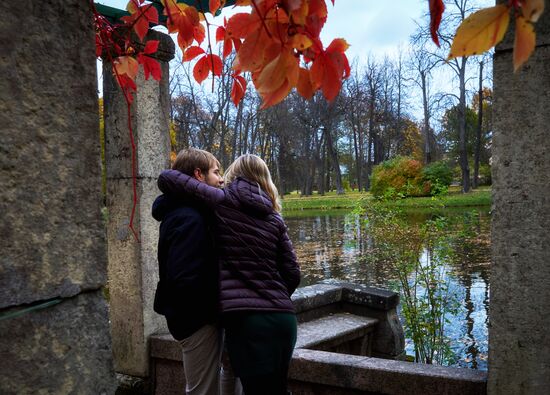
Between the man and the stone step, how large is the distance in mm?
1601

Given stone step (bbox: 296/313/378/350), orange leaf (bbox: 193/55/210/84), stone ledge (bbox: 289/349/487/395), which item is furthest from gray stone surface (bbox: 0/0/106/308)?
stone step (bbox: 296/313/378/350)

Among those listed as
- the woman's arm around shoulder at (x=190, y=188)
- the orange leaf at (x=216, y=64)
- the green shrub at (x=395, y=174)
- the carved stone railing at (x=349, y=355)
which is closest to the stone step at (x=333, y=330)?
the carved stone railing at (x=349, y=355)

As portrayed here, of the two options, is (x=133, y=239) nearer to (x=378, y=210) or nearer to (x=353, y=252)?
(x=378, y=210)

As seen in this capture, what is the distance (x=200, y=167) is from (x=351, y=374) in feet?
5.42

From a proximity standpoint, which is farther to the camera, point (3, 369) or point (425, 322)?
point (425, 322)

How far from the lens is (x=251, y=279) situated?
2.52m

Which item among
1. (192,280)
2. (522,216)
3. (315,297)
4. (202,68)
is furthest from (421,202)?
(202,68)

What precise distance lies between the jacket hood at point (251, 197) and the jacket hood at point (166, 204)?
0.91 feet

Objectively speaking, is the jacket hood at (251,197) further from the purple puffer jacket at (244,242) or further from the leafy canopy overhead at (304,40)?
the leafy canopy overhead at (304,40)

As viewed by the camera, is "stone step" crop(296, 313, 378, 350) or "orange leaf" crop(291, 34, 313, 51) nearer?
"orange leaf" crop(291, 34, 313, 51)

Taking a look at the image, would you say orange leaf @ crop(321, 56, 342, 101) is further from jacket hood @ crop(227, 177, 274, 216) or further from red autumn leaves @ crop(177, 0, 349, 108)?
jacket hood @ crop(227, 177, 274, 216)

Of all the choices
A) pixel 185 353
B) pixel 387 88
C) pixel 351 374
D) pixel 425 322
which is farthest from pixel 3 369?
pixel 387 88

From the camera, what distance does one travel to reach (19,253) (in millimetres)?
1017

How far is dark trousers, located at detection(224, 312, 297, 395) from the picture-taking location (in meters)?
2.44
